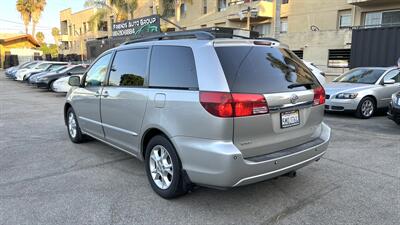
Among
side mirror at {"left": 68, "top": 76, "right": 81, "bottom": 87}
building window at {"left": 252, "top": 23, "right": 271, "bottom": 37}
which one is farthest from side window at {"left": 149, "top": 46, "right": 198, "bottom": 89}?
Result: building window at {"left": 252, "top": 23, "right": 271, "bottom": 37}

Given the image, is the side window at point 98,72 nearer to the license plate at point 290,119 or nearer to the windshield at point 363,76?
the license plate at point 290,119

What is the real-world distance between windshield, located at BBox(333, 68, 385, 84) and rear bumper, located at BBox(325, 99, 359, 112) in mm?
1292

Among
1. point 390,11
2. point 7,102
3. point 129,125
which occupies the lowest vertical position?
point 7,102

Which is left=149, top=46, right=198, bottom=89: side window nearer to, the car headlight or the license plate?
the license plate

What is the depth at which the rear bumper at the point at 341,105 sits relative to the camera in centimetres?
948

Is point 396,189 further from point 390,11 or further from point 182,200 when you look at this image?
point 390,11

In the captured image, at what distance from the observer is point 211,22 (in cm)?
3359

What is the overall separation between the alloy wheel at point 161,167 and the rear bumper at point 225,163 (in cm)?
39

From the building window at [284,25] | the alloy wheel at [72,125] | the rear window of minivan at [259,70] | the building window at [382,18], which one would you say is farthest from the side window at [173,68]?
the building window at [284,25]

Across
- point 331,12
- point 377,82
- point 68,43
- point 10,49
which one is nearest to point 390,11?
point 331,12

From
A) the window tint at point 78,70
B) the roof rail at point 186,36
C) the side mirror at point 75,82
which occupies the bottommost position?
the window tint at point 78,70

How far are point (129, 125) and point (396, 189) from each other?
3478 mm

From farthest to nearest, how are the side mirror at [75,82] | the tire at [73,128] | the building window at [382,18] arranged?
the building window at [382,18]
the tire at [73,128]
the side mirror at [75,82]

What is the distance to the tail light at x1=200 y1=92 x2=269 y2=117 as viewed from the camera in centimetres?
337
